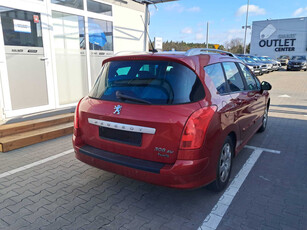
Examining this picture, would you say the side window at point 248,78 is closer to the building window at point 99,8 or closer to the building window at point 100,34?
the building window at point 100,34

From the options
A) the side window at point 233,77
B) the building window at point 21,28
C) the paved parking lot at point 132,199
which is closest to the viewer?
the paved parking lot at point 132,199

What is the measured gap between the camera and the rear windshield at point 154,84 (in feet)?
8.52

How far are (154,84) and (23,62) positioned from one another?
407cm

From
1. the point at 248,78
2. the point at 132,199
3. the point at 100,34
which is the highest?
the point at 100,34

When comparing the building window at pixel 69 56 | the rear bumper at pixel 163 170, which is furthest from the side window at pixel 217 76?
the building window at pixel 69 56

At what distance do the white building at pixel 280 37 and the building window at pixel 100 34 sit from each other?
4454 cm

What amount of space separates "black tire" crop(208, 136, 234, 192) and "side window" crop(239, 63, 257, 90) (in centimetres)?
147

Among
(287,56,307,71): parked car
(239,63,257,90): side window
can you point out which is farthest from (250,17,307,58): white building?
(239,63,257,90): side window

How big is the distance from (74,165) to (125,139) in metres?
1.69

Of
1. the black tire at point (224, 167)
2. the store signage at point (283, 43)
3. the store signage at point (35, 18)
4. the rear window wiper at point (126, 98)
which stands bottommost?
the black tire at point (224, 167)

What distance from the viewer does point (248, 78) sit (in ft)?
14.3

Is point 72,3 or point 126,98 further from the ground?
point 72,3

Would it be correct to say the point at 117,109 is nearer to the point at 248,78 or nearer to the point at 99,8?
the point at 248,78

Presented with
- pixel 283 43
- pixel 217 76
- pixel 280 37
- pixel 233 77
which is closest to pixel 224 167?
pixel 217 76
